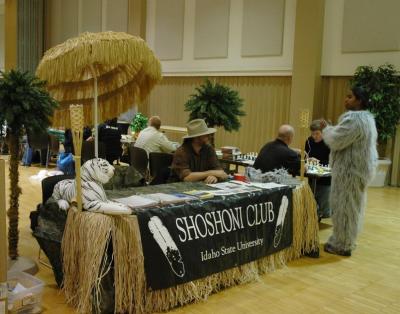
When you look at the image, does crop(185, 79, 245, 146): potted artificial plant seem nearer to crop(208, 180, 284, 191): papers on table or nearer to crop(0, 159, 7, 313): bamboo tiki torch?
crop(208, 180, 284, 191): papers on table

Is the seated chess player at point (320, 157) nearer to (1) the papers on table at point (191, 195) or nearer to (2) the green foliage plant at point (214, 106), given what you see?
(2) the green foliage plant at point (214, 106)

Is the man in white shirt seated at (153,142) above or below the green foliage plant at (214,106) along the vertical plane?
below

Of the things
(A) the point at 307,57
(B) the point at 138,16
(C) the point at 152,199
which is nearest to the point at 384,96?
(A) the point at 307,57

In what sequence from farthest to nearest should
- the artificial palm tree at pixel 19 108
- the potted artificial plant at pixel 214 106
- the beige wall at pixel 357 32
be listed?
the beige wall at pixel 357 32, the potted artificial plant at pixel 214 106, the artificial palm tree at pixel 19 108

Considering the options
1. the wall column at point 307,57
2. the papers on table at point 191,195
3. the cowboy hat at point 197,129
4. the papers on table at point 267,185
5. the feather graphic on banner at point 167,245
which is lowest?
the feather graphic on banner at point 167,245

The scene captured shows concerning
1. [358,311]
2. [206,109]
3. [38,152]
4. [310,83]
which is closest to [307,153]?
[206,109]

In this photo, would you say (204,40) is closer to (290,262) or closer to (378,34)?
Result: (378,34)

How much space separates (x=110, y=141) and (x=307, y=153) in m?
3.15

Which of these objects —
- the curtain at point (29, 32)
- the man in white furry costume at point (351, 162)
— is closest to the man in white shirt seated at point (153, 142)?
the man in white furry costume at point (351, 162)

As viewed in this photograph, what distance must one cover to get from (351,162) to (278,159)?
747mm

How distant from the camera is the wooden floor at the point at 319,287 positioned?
2.98 meters

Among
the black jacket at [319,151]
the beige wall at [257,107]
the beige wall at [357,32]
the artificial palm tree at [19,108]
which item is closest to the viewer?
the artificial palm tree at [19,108]

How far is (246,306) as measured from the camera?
299 centimetres

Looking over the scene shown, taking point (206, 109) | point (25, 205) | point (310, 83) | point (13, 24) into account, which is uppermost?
point (13, 24)
